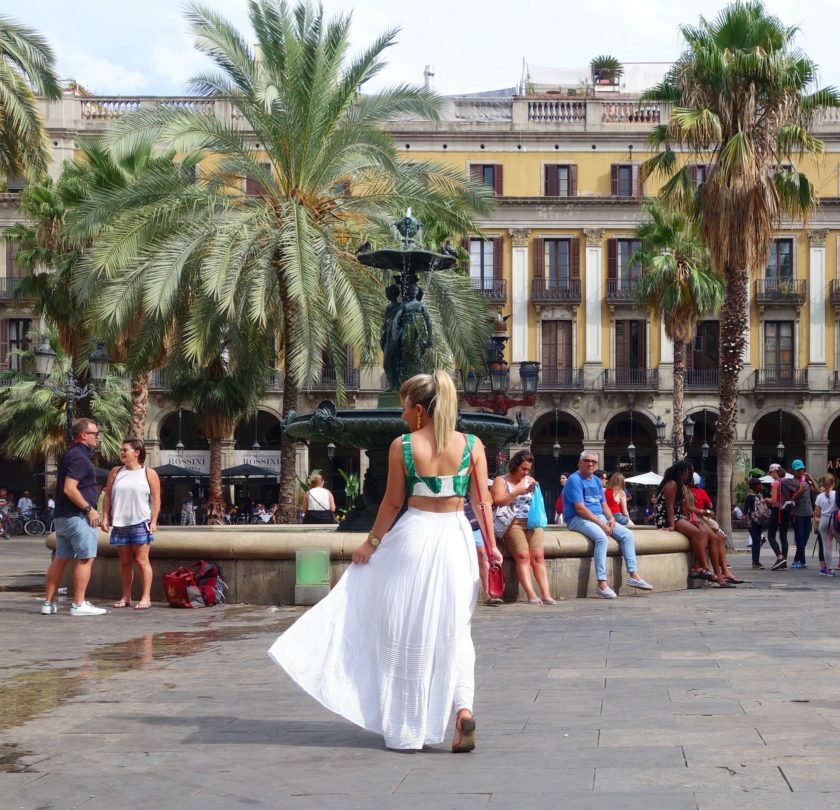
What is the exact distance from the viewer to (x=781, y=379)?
49156 mm

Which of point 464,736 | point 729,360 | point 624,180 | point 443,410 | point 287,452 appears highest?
point 624,180

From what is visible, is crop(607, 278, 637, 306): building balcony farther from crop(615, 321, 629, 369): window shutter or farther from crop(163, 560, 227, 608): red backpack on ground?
crop(163, 560, 227, 608): red backpack on ground

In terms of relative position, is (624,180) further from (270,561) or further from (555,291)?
(270,561)

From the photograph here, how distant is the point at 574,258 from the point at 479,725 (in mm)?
45243

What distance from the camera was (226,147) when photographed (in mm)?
21312

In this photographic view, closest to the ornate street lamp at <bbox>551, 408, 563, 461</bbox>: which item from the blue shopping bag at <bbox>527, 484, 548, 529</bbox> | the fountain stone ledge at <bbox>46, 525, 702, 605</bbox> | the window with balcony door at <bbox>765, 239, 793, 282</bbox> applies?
the window with balcony door at <bbox>765, 239, 793, 282</bbox>

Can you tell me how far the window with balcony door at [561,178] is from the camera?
5028 centimetres

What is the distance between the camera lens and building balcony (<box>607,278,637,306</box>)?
49.7 metres

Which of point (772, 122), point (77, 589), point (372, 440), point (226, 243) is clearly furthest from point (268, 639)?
point (772, 122)

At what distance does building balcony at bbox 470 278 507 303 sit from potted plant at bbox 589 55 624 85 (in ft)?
35.6

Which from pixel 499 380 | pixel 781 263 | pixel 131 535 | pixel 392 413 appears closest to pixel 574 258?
pixel 781 263

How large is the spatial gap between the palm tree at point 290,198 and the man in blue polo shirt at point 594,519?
276 inches

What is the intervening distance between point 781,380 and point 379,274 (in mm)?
30402

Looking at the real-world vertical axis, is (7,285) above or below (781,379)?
above
